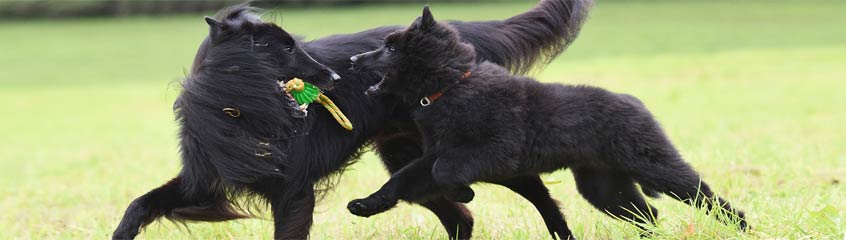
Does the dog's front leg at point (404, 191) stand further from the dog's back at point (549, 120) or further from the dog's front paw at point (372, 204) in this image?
the dog's back at point (549, 120)

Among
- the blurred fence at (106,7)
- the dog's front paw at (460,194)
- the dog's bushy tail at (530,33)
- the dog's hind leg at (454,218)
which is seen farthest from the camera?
the blurred fence at (106,7)

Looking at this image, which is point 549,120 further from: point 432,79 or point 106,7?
point 106,7

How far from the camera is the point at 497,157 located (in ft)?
13.6

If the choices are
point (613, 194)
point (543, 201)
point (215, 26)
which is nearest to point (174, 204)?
point (215, 26)

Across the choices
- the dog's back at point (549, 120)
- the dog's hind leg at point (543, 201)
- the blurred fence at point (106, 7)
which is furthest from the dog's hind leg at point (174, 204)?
the blurred fence at point (106, 7)

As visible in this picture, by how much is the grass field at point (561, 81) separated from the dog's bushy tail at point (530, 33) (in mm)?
847

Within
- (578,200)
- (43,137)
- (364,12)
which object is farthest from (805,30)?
(578,200)

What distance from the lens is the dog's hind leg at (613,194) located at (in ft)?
14.9

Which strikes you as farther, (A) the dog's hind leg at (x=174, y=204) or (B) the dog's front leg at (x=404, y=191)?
(A) the dog's hind leg at (x=174, y=204)

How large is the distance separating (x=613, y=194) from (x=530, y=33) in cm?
121

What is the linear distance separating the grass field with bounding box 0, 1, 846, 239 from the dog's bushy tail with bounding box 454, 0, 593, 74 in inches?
33.3

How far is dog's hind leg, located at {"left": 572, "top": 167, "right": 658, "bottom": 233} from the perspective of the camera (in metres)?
4.54

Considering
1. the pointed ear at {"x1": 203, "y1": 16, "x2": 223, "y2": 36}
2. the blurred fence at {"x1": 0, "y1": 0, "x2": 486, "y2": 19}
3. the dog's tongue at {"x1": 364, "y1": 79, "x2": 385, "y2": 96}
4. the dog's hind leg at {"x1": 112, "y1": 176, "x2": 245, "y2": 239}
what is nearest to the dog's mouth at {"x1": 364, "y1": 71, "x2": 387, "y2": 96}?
the dog's tongue at {"x1": 364, "y1": 79, "x2": 385, "y2": 96}

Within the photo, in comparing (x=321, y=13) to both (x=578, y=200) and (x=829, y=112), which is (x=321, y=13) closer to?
(x=829, y=112)
